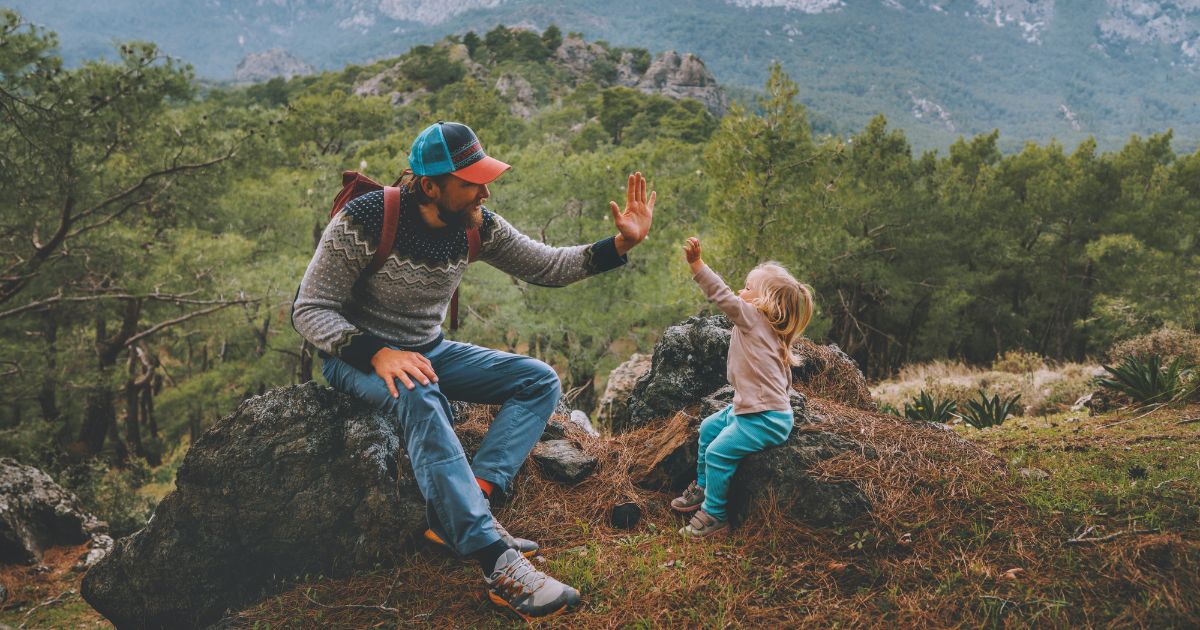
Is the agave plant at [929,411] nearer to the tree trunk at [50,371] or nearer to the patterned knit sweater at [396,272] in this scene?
the patterned knit sweater at [396,272]

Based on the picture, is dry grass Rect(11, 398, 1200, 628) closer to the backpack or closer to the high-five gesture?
the backpack

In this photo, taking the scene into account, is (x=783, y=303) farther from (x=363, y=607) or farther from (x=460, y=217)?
(x=363, y=607)

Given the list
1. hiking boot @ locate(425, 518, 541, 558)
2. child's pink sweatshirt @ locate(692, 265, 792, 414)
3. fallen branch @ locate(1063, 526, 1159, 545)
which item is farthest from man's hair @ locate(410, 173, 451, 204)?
fallen branch @ locate(1063, 526, 1159, 545)

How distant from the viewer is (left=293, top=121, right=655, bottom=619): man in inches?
106

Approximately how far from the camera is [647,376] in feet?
15.2

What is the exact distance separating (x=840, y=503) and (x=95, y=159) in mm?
10900

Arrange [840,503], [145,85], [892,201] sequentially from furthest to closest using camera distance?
[892,201] < [145,85] < [840,503]

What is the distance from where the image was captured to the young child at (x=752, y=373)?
9.98 feet

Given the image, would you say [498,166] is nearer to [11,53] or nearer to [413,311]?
[413,311]

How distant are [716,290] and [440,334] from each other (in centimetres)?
150

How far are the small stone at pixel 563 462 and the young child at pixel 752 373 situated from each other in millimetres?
769

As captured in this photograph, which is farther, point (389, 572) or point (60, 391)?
point (60, 391)

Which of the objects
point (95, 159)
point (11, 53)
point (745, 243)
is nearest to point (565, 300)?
point (745, 243)

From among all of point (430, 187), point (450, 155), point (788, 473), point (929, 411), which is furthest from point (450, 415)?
point (929, 411)
